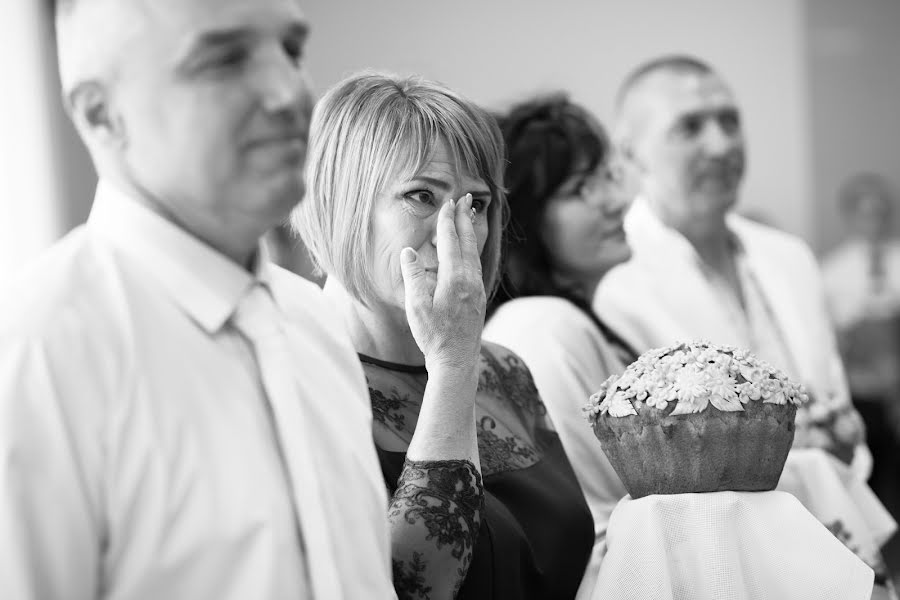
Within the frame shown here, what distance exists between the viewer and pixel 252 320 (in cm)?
114

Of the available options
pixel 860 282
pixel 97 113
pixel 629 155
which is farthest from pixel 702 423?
pixel 860 282

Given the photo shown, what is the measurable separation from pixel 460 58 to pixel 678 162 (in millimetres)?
3334

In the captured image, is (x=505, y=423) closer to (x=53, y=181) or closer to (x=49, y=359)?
(x=49, y=359)

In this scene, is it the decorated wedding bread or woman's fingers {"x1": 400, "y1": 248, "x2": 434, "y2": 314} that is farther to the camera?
the decorated wedding bread

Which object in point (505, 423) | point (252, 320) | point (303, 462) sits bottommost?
point (505, 423)

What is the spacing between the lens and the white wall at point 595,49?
649cm

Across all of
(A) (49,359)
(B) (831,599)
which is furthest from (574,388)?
(A) (49,359)

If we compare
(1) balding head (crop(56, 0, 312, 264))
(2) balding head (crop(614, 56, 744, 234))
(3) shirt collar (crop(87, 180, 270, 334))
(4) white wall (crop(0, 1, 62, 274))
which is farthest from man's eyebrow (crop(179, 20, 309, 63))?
(4) white wall (crop(0, 1, 62, 274))

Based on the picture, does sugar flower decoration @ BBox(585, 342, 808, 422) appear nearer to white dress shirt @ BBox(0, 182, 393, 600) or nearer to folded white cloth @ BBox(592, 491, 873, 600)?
folded white cloth @ BBox(592, 491, 873, 600)

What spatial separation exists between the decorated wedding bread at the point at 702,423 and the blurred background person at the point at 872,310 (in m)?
3.94

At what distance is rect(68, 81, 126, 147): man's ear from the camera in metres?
1.07

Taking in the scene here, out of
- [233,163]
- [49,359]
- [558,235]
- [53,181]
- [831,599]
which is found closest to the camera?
[49,359]

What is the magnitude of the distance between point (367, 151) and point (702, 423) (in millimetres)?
637

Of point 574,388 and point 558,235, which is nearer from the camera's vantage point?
point 574,388
